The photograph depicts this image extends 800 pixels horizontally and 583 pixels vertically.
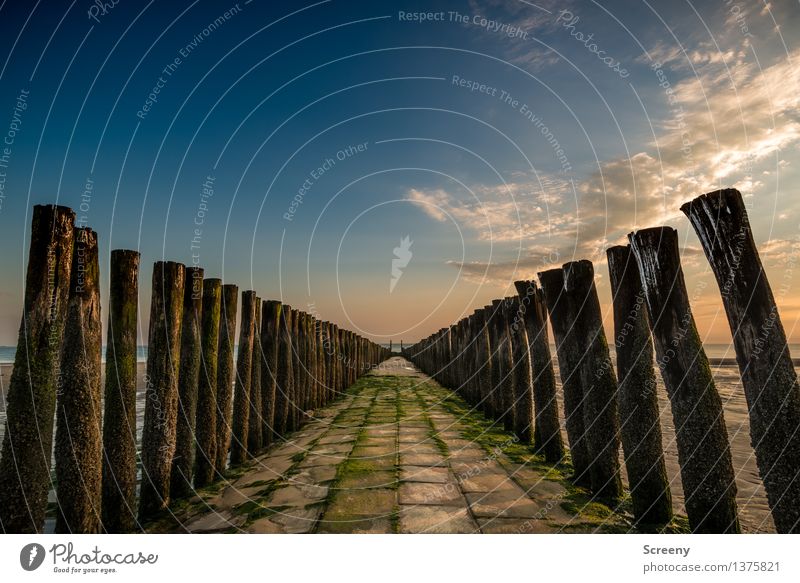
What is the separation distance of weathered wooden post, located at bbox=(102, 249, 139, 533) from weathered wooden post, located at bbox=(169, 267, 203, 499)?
830 millimetres

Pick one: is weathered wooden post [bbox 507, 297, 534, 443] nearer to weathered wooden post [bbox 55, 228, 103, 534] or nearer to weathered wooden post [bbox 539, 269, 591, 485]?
weathered wooden post [bbox 539, 269, 591, 485]

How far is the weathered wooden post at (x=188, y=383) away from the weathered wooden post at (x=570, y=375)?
4313 millimetres

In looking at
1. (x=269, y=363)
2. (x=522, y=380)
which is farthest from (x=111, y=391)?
(x=522, y=380)

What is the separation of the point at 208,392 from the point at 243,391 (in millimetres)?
1289

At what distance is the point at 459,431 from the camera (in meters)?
8.83

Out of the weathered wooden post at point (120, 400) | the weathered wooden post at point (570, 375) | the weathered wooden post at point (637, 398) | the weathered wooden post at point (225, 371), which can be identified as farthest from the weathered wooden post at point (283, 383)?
the weathered wooden post at point (637, 398)

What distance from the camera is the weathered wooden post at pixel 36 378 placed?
10.1 ft

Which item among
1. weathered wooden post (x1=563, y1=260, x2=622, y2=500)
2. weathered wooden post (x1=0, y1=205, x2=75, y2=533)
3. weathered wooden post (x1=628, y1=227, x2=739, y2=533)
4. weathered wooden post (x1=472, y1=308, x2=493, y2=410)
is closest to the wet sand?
weathered wooden post (x1=563, y1=260, x2=622, y2=500)

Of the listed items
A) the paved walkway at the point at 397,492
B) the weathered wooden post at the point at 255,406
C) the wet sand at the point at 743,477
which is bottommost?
the wet sand at the point at 743,477

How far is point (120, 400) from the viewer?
4.01m

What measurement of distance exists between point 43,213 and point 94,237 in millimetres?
437

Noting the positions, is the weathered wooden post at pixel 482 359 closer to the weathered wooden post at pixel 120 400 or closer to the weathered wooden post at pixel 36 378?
the weathered wooden post at pixel 120 400

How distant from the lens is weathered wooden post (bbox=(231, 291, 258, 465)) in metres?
6.57
